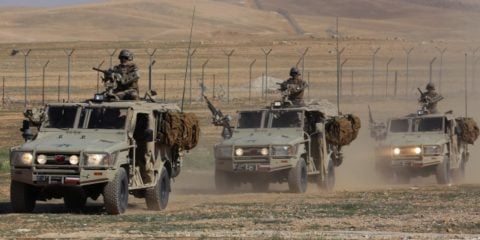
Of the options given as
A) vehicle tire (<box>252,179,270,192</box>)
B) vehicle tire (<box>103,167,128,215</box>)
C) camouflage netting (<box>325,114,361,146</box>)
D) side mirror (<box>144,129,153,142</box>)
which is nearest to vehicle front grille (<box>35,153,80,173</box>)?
vehicle tire (<box>103,167,128,215</box>)

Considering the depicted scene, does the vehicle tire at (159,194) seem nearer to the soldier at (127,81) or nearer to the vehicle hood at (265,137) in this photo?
the soldier at (127,81)

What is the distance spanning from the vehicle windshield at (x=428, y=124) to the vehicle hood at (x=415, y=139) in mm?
289

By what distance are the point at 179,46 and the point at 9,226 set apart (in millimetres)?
83178

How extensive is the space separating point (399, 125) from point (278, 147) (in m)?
7.44

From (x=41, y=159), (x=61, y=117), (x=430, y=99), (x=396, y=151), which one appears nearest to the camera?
(x=41, y=159)

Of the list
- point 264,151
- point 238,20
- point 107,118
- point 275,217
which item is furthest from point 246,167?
point 238,20

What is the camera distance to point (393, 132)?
113 feet

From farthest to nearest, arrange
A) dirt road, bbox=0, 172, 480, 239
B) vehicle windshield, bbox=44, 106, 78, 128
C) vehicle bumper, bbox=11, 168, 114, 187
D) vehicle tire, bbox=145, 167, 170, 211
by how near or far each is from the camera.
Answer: vehicle tire, bbox=145, 167, 170, 211
vehicle windshield, bbox=44, 106, 78, 128
vehicle bumper, bbox=11, 168, 114, 187
dirt road, bbox=0, 172, 480, 239

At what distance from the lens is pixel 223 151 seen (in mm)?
28375

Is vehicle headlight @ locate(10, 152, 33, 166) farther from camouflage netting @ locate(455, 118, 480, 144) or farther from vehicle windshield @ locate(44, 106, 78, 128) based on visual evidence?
camouflage netting @ locate(455, 118, 480, 144)

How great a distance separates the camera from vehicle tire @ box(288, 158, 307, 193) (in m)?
28.0

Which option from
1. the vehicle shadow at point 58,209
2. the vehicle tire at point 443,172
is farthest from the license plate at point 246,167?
the vehicle tire at point 443,172

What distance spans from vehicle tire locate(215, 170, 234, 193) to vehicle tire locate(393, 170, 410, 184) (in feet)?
20.2

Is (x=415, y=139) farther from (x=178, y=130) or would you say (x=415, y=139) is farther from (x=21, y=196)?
(x=21, y=196)
